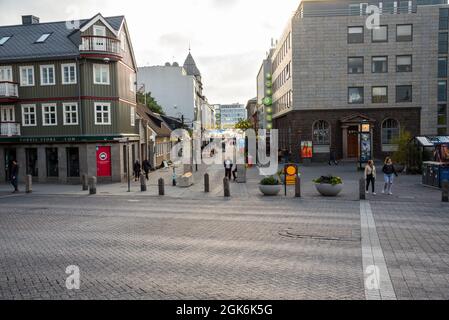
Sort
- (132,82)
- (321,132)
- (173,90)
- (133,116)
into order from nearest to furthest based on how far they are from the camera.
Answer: (133,116)
(132,82)
(321,132)
(173,90)

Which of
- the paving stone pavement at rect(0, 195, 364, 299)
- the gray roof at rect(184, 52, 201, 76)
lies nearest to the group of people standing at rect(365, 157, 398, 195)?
the paving stone pavement at rect(0, 195, 364, 299)

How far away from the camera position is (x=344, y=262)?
9.16 meters

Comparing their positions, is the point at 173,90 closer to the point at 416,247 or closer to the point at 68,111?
the point at 68,111

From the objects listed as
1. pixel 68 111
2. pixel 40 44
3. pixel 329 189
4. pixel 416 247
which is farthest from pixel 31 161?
pixel 416 247

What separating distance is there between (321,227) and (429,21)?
36557mm

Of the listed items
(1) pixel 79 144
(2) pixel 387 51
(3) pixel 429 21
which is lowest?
(1) pixel 79 144

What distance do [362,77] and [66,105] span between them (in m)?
28.1

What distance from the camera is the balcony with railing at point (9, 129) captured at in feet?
97.9

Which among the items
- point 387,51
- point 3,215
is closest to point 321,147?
point 387,51

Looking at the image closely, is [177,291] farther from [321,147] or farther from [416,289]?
[321,147]

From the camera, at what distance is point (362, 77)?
139 feet

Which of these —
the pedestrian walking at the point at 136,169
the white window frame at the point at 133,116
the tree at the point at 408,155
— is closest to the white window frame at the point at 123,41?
the white window frame at the point at 133,116

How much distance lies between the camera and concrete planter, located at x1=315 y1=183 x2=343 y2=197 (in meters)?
19.7

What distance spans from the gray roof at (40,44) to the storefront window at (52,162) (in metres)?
6.44
